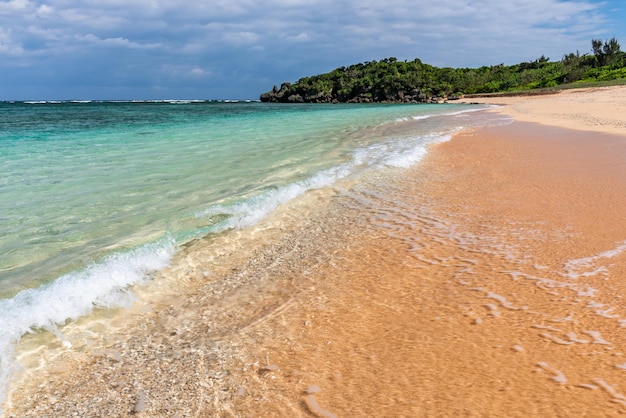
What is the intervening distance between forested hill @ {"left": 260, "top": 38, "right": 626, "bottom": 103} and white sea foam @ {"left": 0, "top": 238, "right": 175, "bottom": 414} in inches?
2454

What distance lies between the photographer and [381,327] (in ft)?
11.0

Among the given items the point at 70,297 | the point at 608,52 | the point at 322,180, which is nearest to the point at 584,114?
Result: the point at 322,180

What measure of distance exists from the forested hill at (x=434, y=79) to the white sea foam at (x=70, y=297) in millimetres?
62344

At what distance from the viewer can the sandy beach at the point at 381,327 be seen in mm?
2557

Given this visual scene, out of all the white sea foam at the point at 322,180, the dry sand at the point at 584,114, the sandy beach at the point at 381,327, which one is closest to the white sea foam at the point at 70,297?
the sandy beach at the point at 381,327

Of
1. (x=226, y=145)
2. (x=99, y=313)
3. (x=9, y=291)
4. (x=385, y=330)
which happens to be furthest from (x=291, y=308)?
(x=226, y=145)

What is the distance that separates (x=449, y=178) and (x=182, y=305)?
6.20 m

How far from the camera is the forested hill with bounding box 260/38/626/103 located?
2515 inches

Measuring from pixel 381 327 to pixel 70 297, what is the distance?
2.81m

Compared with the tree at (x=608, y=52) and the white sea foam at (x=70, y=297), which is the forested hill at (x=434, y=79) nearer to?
the tree at (x=608, y=52)

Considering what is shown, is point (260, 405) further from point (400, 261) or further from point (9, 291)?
point (9, 291)

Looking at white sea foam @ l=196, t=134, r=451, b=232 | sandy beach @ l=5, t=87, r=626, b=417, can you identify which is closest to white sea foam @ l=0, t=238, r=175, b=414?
sandy beach @ l=5, t=87, r=626, b=417

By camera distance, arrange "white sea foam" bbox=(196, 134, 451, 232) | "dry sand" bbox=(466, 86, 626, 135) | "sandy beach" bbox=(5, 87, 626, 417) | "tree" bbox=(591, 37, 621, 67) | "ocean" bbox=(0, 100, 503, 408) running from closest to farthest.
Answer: "sandy beach" bbox=(5, 87, 626, 417) → "ocean" bbox=(0, 100, 503, 408) → "white sea foam" bbox=(196, 134, 451, 232) → "dry sand" bbox=(466, 86, 626, 135) → "tree" bbox=(591, 37, 621, 67)

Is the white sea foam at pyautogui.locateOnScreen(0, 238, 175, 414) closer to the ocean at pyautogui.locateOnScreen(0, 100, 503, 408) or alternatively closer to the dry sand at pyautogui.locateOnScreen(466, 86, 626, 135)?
the ocean at pyautogui.locateOnScreen(0, 100, 503, 408)
